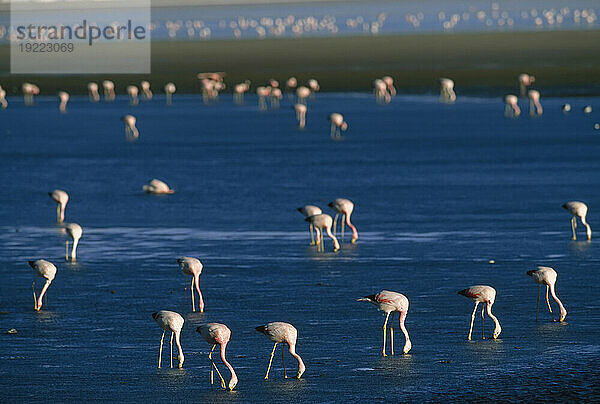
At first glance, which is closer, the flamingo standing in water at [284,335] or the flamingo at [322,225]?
the flamingo standing in water at [284,335]

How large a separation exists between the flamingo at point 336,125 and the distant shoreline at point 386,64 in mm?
16299

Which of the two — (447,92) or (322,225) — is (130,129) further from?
(322,225)

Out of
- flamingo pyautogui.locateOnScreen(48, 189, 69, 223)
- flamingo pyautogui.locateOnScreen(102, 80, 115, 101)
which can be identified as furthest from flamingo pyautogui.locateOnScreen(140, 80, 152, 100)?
flamingo pyautogui.locateOnScreen(48, 189, 69, 223)

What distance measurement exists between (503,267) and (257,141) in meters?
20.7

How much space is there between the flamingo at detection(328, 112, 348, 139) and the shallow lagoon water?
0.57 m

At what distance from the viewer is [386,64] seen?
274 feet

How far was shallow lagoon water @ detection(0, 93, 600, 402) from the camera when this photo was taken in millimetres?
13242

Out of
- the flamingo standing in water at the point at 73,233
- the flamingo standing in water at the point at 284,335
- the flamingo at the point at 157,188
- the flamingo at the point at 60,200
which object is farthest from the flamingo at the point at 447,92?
the flamingo standing in water at the point at 284,335

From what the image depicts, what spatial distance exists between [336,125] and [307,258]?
21.7m

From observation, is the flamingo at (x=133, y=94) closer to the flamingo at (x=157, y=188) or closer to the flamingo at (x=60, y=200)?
the flamingo at (x=157, y=188)

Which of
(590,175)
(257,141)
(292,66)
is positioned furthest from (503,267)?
(292,66)

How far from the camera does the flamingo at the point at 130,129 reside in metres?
41.0

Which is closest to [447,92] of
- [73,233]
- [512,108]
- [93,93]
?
[512,108]

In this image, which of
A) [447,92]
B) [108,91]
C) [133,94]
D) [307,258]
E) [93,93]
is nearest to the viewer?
[307,258]
